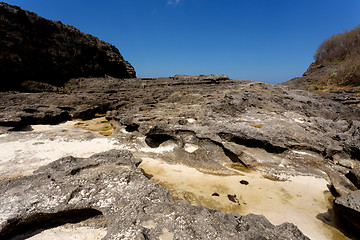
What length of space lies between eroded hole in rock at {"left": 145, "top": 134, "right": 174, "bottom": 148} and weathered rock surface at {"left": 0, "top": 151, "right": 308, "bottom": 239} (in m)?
3.04

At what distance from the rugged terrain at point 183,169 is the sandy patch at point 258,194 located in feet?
0.09

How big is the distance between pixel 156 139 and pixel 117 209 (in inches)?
165

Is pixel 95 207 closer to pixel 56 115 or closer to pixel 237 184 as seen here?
pixel 237 184

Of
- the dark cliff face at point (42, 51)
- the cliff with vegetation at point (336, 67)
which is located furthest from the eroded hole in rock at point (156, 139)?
the cliff with vegetation at point (336, 67)

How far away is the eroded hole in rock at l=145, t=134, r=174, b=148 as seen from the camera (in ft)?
22.0

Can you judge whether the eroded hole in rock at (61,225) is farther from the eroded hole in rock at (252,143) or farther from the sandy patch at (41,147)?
the eroded hole in rock at (252,143)

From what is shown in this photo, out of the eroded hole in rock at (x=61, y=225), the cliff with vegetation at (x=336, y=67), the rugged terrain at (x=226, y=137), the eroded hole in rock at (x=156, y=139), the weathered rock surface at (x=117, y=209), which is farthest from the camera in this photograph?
the cliff with vegetation at (x=336, y=67)

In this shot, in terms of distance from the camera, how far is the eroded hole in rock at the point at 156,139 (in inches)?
264

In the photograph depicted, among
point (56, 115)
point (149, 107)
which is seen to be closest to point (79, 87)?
point (56, 115)

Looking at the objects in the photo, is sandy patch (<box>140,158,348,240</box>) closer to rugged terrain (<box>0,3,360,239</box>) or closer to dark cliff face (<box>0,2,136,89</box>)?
rugged terrain (<box>0,3,360,239</box>)

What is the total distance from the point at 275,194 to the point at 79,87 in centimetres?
1609

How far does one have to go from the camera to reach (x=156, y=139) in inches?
273

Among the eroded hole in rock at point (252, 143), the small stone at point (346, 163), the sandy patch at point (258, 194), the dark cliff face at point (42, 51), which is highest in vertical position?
the dark cliff face at point (42, 51)

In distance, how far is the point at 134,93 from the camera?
12922mm
